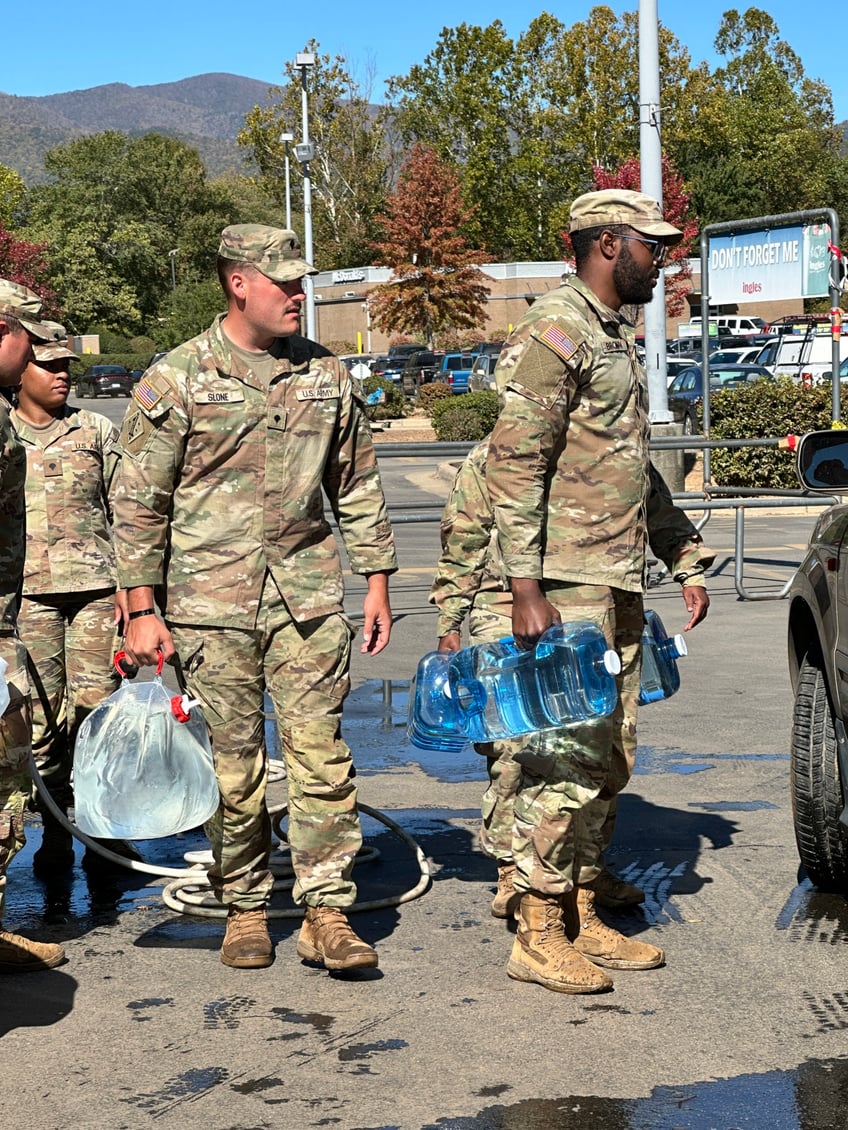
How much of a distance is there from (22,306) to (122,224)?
3665 inches

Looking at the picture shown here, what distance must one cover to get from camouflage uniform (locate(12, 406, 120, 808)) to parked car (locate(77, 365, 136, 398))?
6144 centimetres

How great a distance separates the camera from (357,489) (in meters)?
5.18

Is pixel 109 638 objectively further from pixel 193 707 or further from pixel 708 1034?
pixel 708 1034

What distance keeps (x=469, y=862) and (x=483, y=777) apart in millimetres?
1497

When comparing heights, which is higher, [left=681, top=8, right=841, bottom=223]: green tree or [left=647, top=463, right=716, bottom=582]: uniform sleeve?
[left=681, top=8, right=841, bottom=223]: green tree

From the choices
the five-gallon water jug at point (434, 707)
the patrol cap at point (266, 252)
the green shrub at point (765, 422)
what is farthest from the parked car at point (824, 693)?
the green shrub at point (765, 422)

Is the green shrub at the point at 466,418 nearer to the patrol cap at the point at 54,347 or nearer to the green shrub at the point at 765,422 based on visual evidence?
the green shrub at the point at 765,422

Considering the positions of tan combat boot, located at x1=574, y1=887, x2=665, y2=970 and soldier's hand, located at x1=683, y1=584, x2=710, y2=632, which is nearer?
tan combat boot, located at x1=574, y1=887, x2=665, y2=970

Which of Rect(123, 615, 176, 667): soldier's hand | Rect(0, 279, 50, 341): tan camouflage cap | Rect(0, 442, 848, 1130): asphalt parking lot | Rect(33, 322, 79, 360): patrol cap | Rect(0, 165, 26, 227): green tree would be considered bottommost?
Rect(0, 442, 848, 1130): asphalt parking lot

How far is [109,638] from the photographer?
6.00 m

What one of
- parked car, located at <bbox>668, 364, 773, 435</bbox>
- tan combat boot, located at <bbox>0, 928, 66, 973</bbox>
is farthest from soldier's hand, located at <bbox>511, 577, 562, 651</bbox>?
parked car, located at <bbox>668, 364, 773, 435</bbox>

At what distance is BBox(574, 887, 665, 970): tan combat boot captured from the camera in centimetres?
491

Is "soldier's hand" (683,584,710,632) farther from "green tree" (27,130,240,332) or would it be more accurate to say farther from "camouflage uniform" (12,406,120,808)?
"green tree" (27,130,240,332)

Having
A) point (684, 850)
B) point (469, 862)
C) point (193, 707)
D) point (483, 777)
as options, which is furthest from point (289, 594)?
point (483, 777)
